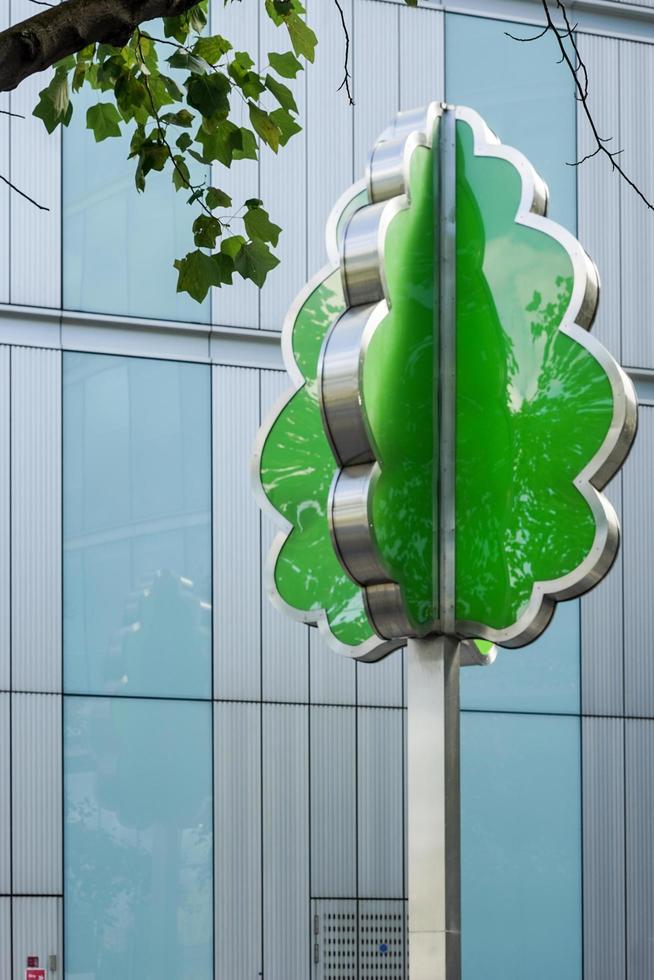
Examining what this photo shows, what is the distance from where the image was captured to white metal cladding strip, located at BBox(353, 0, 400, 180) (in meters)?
19.4

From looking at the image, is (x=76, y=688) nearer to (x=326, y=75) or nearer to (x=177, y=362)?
(x=177, y=362)

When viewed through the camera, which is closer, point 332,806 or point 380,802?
point 332,806

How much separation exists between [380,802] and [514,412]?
8.73 m

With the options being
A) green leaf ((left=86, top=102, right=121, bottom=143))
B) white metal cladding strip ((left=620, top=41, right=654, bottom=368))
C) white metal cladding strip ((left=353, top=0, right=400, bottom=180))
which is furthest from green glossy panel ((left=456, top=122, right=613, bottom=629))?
white metal cladding strip ((left=620, top=41, right=654, bottom=368))

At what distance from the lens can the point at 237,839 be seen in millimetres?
17875

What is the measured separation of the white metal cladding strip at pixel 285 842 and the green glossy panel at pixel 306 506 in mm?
6881

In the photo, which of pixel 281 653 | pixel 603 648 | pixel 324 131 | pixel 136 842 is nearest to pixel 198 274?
pixel 136 842

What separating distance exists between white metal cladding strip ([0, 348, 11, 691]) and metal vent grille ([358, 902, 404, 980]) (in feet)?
13.8

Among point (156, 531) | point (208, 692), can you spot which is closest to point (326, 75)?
point (156, 531)

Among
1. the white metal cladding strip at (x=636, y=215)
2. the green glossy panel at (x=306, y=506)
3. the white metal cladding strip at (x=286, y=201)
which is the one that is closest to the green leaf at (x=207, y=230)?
the green glossy panel at (x=306, y=506)

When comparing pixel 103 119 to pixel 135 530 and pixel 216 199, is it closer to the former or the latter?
pixel 216 199

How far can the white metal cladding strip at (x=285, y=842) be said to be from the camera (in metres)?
17.9

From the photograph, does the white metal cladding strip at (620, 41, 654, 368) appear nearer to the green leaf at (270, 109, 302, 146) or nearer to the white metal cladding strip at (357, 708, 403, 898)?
the white metal cladding strip at (357, 708, 403, 898)

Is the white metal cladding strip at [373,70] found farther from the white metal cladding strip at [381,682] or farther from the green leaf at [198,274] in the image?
the green leaf at [198,274]
